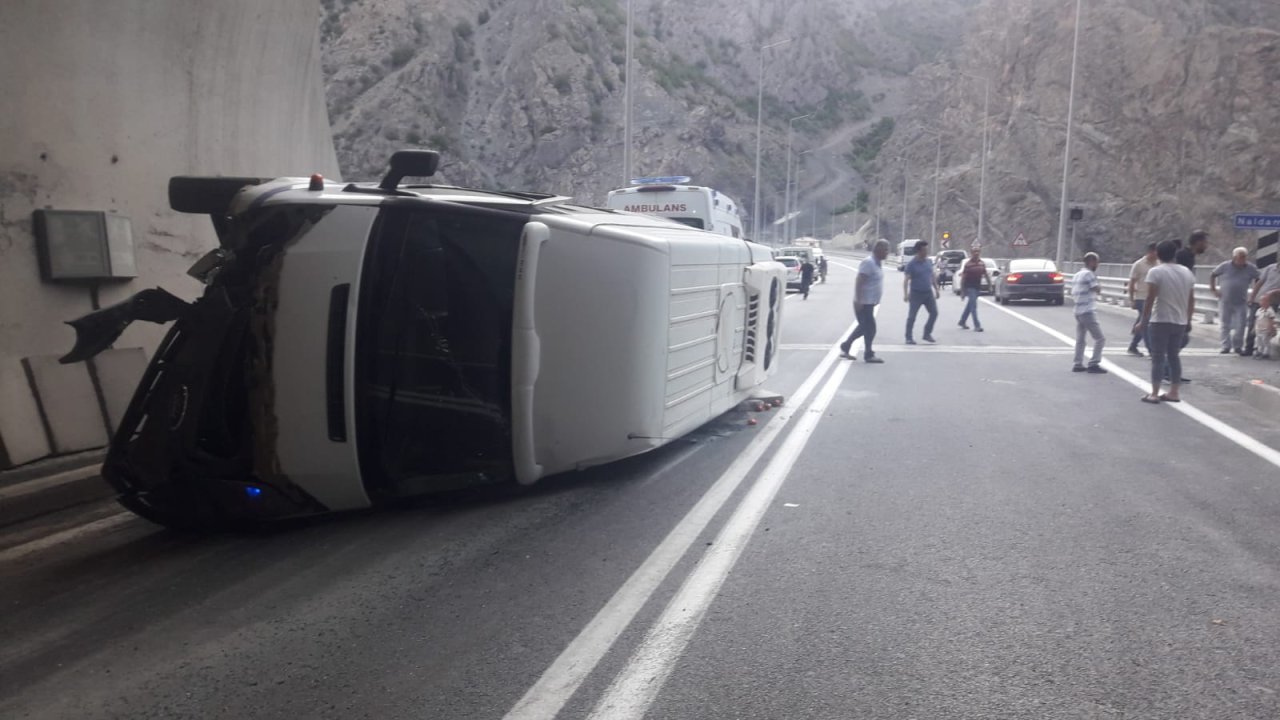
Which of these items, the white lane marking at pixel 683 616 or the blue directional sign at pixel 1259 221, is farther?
the blue directional sign at pixel 1259 221

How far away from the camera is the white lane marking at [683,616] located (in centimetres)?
367

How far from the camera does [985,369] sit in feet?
44.5

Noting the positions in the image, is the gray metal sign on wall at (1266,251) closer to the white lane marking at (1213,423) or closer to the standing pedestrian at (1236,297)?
the standing pedestrian at (1236,297)

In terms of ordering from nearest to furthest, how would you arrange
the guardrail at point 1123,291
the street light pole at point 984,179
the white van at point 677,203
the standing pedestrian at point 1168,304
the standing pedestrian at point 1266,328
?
the standing pedestrian at point 1168,304 → the standing pedestrian at point 1266,328 → the white van at point 677,203 → the guardrail at point 1123,291 → the street light pole at point 984,179

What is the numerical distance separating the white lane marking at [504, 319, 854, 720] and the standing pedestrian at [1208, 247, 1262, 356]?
10.8m

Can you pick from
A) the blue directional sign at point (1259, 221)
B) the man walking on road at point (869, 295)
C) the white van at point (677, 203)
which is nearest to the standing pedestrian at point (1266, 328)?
the blue directional sign at point (1259, 221)

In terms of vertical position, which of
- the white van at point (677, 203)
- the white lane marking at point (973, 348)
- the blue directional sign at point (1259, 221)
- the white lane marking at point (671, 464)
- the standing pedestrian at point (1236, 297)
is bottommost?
the white lane marking at point (973, 348)

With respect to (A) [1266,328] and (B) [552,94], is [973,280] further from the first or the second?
(B) [552,94]

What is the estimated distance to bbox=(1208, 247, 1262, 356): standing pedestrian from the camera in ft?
47.8

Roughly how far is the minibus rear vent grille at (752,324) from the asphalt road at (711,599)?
1463 millimetres

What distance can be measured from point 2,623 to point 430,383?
94.9 inches

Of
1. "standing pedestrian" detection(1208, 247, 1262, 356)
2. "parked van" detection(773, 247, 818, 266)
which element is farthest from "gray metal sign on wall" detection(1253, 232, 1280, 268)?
"parked van" detection(773, 247, 818, 266)

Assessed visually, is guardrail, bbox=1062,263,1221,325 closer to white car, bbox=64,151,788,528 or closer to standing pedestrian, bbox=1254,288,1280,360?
standing pedestrian, bbox=1254,288,1280,360

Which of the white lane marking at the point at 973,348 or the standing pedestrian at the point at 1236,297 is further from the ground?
the standing pedestrian at the point at 1236,297
